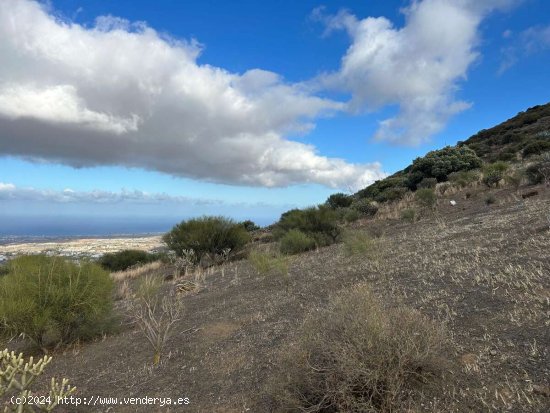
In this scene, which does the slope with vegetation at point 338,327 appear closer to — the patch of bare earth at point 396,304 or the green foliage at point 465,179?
the patch of bare earth at point 396,304

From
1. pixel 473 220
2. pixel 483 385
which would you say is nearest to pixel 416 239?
pixel 473 220

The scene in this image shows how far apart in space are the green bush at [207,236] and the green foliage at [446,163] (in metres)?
17.2

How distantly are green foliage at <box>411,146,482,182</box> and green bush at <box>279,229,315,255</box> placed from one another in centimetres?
1673

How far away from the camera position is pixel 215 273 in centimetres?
1717

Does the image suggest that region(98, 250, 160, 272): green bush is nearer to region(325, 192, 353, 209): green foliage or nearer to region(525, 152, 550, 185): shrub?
region(325, 192, 353, 209): green foliage

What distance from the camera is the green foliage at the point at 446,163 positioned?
3120 cm

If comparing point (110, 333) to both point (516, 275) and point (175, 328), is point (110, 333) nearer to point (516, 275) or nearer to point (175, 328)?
point (175, 328)

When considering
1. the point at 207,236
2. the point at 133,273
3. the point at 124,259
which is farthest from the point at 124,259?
the point at 207,236

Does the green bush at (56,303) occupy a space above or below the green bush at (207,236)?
below

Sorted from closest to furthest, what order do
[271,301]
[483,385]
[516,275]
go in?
[483,385] < [516,275] < [271,301]

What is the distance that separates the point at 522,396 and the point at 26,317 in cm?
908

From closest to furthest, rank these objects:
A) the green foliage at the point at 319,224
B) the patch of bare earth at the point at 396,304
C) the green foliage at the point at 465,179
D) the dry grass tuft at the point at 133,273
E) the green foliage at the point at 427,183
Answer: the patch of bare earth at the point at 396,304 < the green foliage at the point at 319,224 < the dry grass tuft at the point at 133,273 < the green foliage at the point at 465,179 < the green foliage at the point at 427,183

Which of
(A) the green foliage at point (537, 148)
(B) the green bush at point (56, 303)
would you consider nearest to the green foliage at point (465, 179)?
(A) the green foliage at point (537, 148)

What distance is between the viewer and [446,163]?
1242 inches
